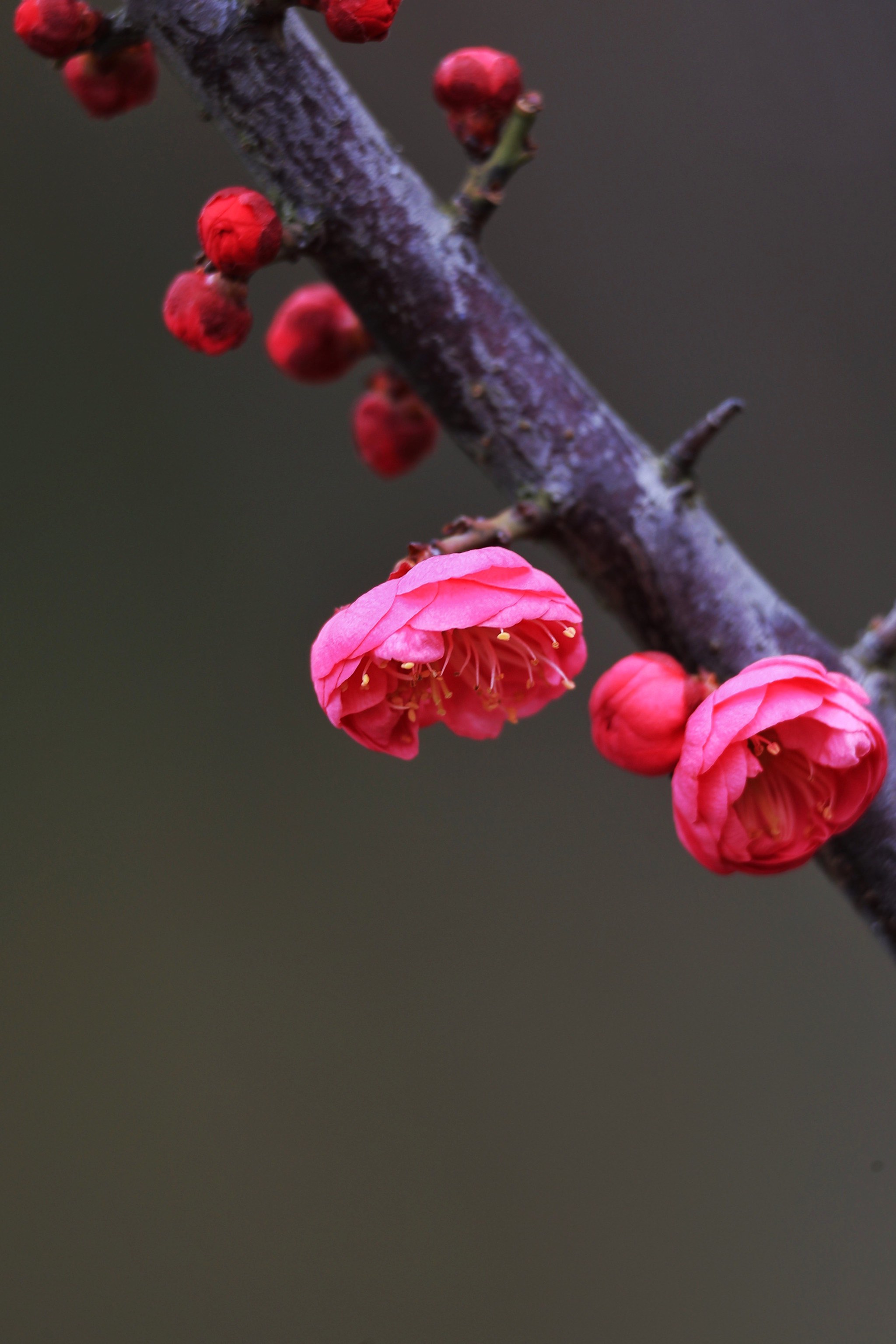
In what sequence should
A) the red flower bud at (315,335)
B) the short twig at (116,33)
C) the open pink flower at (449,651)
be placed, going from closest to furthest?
1. the open pink flower at (449,651)
2. the short twig at (116,33)
3. the red flower bud at (315,335)

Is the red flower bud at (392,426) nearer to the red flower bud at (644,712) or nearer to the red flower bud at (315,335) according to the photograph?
the red flower bud at (315,335)

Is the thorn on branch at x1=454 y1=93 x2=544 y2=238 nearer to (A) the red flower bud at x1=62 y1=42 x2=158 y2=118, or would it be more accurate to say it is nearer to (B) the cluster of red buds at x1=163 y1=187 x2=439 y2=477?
(B) the cluster of red buds at x1=163 y1=187 x2=439 y2=477

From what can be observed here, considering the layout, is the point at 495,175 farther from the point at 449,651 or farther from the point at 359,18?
the point at 449,651

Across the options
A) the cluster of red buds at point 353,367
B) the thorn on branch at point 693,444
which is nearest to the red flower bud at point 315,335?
the cluster of red buds at point 353,367

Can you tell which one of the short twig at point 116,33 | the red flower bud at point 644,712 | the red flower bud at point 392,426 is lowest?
the red flower bud at point 644,712

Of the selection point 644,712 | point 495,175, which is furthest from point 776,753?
point 495,175

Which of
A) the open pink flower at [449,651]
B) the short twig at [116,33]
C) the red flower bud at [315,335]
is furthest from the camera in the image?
the red flower bud at [315,335]
